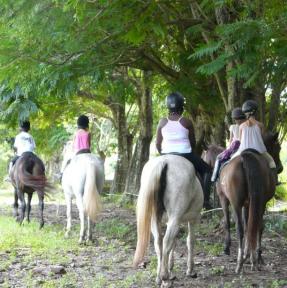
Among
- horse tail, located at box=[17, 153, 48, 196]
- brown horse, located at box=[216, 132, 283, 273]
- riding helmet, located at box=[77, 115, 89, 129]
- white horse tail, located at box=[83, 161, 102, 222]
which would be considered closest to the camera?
brown horse, located at box=[216, 132, 283, 273]

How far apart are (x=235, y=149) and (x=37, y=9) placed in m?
4.72

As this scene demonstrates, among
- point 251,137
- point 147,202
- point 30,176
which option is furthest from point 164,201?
point 30,176

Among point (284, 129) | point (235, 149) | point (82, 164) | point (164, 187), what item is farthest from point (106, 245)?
point (284, 129)

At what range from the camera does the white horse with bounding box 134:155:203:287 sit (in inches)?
258

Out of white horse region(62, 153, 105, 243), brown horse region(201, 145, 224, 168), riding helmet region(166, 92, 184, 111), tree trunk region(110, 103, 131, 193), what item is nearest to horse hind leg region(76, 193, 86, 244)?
white horse region(62, 153, 105, 243)

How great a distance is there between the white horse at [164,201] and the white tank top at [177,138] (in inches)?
12.3

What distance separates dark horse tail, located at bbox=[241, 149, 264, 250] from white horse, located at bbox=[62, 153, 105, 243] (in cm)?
328

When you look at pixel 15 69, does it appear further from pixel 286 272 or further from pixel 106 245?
pixel 286 272

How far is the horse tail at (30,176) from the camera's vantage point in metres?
12.8

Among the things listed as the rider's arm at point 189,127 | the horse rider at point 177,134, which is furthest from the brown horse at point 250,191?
the rider's arm at point 189,127

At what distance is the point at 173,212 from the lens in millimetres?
6703

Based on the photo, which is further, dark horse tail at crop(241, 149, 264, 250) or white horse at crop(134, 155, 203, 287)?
dark horse tail at crop(241, 149, 264, 250)

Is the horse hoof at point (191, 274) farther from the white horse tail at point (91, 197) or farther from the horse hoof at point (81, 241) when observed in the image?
the horse hoof at point (81, 241)

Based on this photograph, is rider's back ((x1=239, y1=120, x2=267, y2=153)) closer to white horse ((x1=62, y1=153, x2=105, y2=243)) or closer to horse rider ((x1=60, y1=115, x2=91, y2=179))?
white horse ((x1=62, y1=153, x2=105, y2=243))
